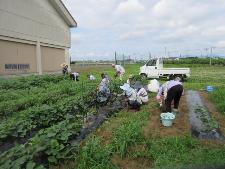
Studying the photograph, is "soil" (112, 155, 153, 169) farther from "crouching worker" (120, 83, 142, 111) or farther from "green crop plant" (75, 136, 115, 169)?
"crouching worker" (120, 83, 142, 111)

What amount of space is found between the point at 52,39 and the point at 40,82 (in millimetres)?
8058

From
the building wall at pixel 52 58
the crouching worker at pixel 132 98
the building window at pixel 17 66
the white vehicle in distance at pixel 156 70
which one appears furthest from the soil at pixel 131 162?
the white vehicle in distance at pixel 156 70

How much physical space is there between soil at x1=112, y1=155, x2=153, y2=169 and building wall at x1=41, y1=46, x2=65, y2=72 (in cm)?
1945

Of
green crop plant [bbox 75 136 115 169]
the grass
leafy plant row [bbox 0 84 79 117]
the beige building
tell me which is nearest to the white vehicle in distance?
the beige building

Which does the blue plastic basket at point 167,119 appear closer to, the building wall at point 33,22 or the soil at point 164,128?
the soil at point 164,128

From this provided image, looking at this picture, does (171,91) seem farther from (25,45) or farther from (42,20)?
(42,20)

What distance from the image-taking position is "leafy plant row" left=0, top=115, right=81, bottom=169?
4.90m

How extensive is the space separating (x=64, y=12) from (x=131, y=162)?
75.6ft

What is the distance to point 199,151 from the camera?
6445 millimetres

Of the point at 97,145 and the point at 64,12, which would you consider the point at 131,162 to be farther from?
the point at 64,12

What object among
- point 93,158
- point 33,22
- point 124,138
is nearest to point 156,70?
point 33,22

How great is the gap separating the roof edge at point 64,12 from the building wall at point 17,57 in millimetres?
4698

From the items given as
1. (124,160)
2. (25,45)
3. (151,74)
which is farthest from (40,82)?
(124,160)

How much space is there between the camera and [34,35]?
23.2 m
